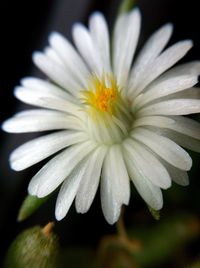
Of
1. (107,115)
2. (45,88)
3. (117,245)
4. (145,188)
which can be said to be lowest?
(117,245)

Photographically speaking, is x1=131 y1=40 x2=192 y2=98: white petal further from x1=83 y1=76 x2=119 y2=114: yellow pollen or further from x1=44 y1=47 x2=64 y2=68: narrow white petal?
x1=44 y1=47 x2=64 y2=68: narrow white petal

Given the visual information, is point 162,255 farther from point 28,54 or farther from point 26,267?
point 28,54

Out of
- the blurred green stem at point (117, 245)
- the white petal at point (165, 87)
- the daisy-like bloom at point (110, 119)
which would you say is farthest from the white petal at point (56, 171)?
the blurred green stem at point (117, 245)

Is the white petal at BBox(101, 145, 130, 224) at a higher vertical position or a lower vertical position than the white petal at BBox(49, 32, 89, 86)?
lower

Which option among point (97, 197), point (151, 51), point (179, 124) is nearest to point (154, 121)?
point (179, 124)

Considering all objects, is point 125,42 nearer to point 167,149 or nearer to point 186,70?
point 186,70

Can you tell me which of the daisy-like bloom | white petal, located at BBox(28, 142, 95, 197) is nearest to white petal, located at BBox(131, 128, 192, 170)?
the daisy-like bloom

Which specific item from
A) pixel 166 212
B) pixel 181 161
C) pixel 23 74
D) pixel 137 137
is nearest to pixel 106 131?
pixel 137 137
